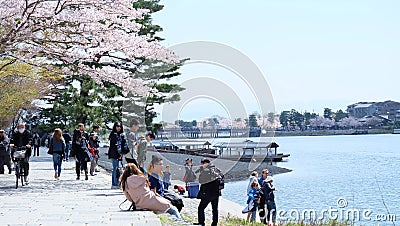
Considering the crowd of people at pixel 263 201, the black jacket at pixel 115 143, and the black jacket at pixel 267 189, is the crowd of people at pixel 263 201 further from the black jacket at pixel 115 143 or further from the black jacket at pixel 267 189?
the black jacket at pixel 115 143

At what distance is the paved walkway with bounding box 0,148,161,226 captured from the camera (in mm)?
9469

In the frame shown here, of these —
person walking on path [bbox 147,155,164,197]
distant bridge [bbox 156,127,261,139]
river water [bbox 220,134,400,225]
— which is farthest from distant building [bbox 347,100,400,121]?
Result: person walking on path [bbox 147,155,164,197]

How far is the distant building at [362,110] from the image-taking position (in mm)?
152875

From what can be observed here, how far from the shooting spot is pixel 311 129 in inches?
5856

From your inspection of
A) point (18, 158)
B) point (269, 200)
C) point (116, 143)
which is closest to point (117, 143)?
point (116, 143)

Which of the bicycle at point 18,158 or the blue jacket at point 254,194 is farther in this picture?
the blue jacket at point 254,194

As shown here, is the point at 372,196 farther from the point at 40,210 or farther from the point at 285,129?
the point at 285,129

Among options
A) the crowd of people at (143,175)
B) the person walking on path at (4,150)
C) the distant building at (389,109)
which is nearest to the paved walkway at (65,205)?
the crowd of people at (143,175)

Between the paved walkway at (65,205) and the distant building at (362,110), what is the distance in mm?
142686

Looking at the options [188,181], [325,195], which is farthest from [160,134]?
[188,181]

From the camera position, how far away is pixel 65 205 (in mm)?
11758

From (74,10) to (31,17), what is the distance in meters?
1.55

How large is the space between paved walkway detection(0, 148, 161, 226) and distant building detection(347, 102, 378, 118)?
14269cm

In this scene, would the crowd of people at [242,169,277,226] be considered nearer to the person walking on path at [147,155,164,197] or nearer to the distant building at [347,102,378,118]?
the person walking on path at [147,155,164,197]
